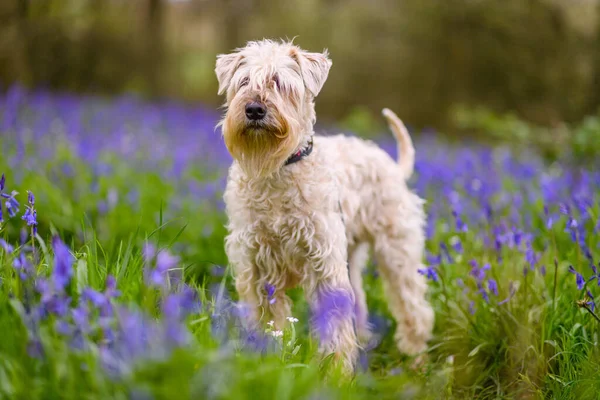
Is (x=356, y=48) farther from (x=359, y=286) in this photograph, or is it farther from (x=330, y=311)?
(x=330, y=311)

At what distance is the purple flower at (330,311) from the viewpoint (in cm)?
324

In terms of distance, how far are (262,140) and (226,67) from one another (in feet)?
2.08

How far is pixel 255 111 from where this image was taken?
3.44 m

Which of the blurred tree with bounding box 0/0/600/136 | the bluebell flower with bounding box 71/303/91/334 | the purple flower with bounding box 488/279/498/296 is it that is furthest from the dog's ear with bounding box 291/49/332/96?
the blurred tree with bounding box 0/0/600/136

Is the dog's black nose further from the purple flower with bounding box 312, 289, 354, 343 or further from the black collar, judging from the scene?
the purple flower with bounding box 312, 289, 354, 343

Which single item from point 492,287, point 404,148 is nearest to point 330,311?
point 492,287

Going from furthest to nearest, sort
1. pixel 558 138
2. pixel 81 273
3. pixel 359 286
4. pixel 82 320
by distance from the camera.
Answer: pixel 558 138 → pixel 359 286 → pixel 81 273 → pixel 82 320

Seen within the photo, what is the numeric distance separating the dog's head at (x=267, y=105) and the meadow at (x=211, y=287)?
23.7 inches

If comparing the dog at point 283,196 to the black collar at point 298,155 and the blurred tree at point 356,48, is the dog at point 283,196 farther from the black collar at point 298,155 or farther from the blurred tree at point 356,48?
the blurred tree at point 356,48

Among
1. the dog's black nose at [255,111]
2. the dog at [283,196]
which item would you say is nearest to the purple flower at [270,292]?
the dog at [283,196]

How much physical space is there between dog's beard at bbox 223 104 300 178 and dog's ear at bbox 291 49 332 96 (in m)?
0.35

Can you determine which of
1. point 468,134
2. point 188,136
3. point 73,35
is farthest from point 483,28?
point 73,35

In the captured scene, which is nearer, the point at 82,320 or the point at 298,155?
the point at 82,320

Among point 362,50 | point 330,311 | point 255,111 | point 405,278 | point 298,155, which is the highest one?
point 362,50
